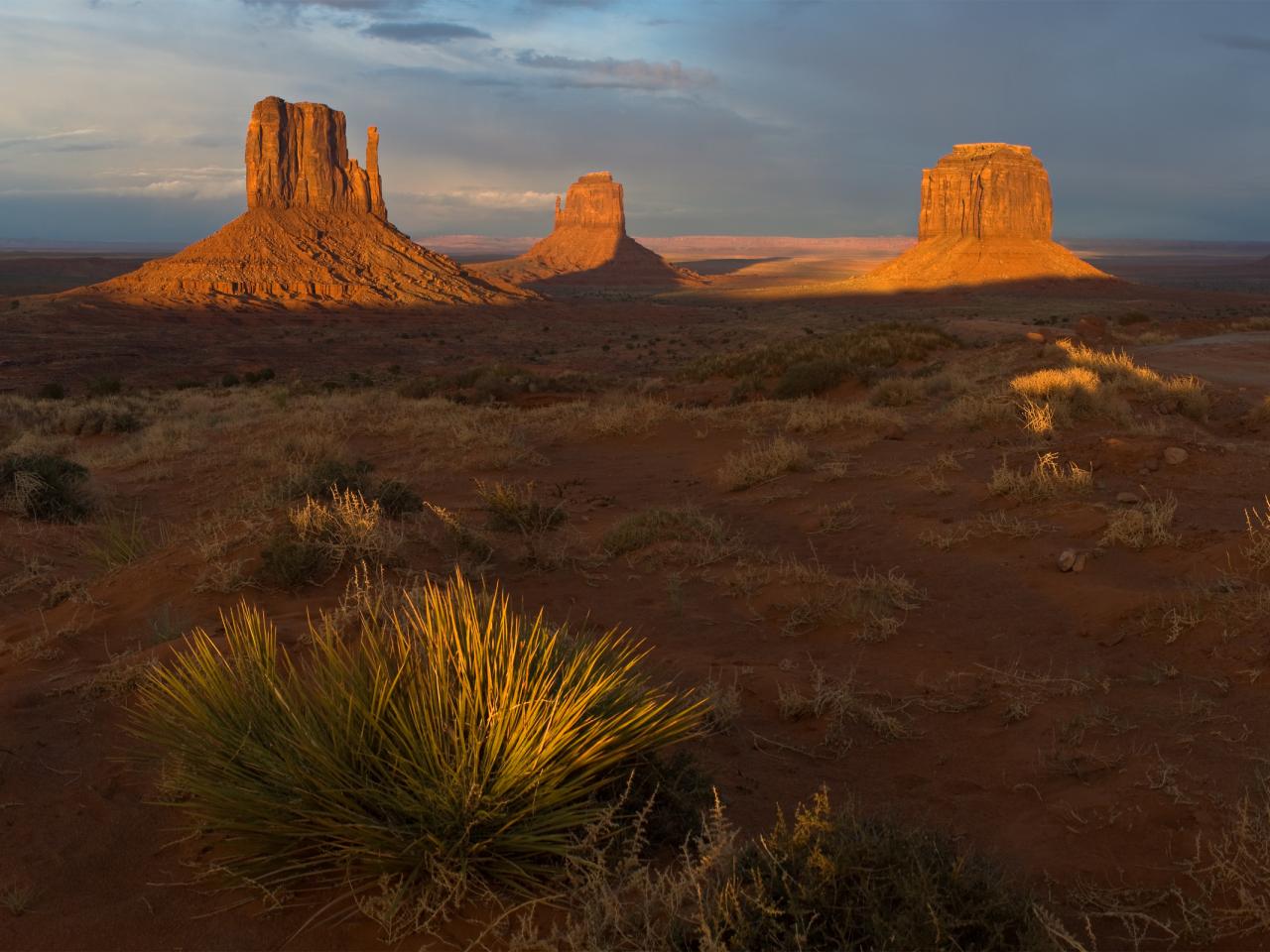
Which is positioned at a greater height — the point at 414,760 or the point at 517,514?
the point at 414,760

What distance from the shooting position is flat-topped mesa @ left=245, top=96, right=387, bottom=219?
8531cm

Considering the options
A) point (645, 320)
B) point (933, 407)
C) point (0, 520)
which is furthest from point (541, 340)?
point (0, 520)

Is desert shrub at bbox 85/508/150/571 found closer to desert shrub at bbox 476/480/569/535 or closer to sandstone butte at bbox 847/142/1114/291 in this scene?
desert shrub at bbox 476/480/569/535

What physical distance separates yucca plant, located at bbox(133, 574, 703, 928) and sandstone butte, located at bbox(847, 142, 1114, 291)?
93.2 m

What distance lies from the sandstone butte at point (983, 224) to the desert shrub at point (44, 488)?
8814cm

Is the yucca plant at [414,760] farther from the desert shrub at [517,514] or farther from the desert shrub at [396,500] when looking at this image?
the desert shrub at [396,500]

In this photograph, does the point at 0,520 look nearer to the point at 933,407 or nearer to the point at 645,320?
the point at 933,407

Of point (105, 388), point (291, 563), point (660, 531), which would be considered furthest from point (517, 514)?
point (105, 388)

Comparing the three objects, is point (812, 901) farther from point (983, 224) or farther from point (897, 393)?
point (983, 224)

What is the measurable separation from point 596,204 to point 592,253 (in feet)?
41.2

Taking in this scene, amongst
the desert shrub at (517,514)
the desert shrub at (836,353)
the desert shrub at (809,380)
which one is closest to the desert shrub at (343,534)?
the desert shrub at (517,514)

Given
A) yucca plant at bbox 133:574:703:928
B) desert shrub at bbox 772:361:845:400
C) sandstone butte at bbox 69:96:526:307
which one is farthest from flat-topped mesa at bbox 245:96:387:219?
yucca plant at bbox 133:574:703:928

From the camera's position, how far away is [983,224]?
10325 cm

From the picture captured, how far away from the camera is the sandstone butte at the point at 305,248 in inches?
2788
